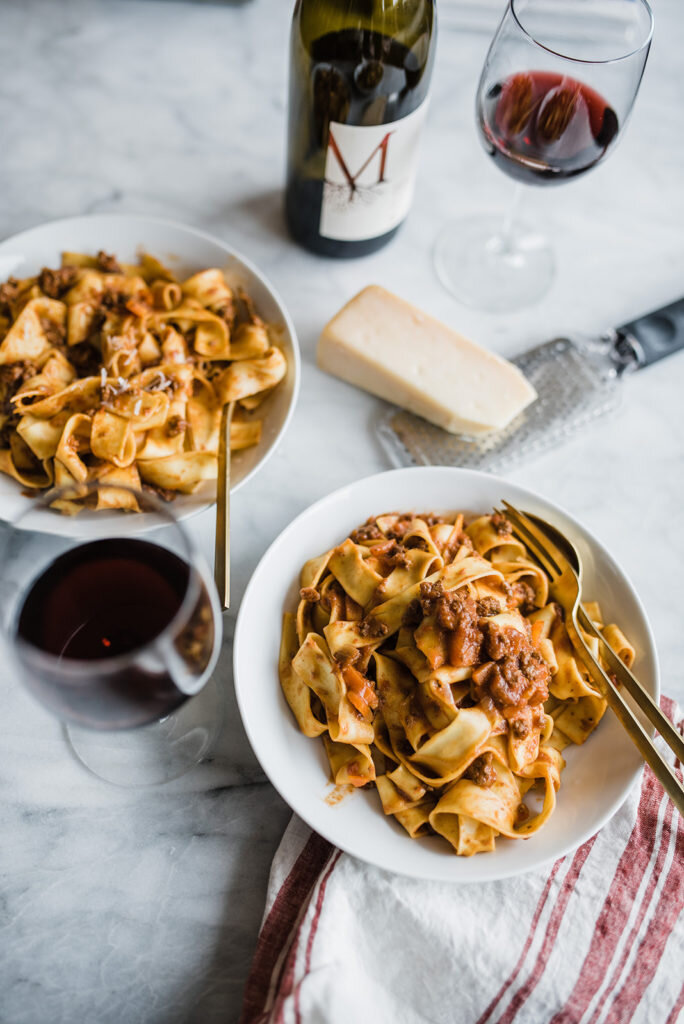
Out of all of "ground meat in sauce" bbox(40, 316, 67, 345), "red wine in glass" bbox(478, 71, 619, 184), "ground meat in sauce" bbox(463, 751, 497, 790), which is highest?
"red wine in glass" bbox(478, 71, 619, 184)

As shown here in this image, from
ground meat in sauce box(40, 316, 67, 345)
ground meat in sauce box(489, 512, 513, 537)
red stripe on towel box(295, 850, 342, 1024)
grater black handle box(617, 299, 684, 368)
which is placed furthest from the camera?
grater black handle box(617, 299, 684, 368)

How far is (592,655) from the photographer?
117 centimetres

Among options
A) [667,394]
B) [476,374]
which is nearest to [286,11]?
[476,374]

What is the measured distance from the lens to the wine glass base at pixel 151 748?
1217 millimetres

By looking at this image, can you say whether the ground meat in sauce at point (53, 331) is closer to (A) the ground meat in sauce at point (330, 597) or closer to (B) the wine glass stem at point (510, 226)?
(A) the ground meat in sauce at point (330, 597)

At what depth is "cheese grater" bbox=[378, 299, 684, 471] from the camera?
146cm

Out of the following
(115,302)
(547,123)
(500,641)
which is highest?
(547,123)

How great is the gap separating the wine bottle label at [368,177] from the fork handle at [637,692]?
0.74 metres

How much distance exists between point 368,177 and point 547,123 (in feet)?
0.94

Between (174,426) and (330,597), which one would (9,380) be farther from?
(330,597)

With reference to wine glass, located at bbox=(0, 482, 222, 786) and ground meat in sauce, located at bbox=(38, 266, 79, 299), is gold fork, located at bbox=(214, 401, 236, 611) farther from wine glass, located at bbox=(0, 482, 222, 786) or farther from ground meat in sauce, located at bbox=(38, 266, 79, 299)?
ground meat in sauce, located at bbox=(38, 266, 79, 299)

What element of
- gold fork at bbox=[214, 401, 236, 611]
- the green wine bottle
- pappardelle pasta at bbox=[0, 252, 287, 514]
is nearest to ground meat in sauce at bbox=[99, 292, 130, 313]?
pappardelle pasta at bbox=[0, 252, 287, 514]

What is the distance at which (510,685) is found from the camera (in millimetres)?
1114

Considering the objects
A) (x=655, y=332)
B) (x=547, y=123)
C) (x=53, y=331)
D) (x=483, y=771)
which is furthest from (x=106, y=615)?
(x=655, y=332)
